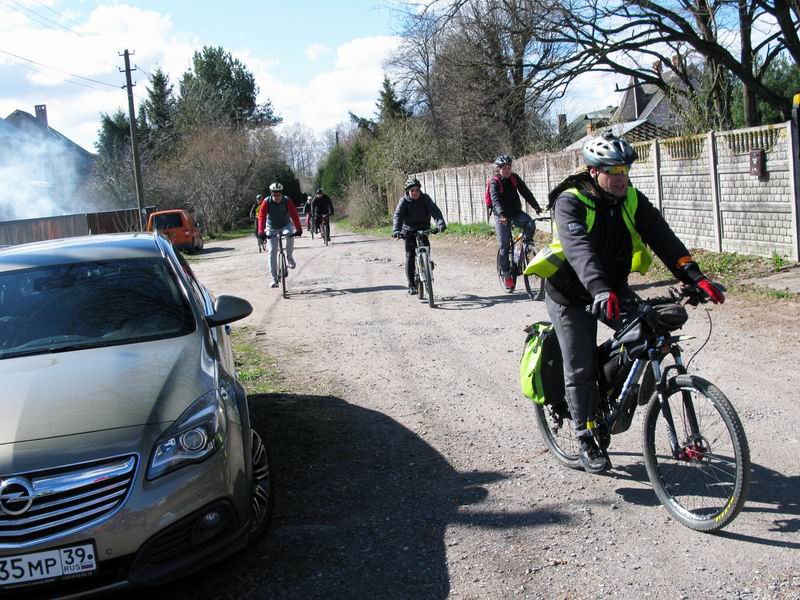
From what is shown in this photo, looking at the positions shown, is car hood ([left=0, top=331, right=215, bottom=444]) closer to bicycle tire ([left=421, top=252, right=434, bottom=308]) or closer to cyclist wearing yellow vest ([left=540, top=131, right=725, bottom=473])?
cyclist wearing yellow vest ([left=540, top=131, right=725, bottom=473])

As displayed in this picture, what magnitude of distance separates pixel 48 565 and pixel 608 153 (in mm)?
3231

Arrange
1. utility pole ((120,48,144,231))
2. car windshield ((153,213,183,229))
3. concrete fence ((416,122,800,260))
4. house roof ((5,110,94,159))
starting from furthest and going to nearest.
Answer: house roof ((5,110,94,159)) < utility pole ((120,48,144,231)) < car windshield ((153,213,183,229)) < concrete fence ((416,122,800,260))

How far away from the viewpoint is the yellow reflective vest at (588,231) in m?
4.31

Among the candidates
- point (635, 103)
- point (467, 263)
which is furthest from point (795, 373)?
point (635, 103)

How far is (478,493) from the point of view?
4688mm

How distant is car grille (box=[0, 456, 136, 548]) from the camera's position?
3297 mm

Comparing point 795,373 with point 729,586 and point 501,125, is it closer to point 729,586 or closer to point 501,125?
point 729,586

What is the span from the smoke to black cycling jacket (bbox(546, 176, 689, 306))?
46820mm

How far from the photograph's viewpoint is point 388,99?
53750 mm

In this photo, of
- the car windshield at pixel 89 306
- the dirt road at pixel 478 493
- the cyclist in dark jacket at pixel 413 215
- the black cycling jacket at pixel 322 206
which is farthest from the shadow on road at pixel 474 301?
the black cycling jacket at pixel 322 206

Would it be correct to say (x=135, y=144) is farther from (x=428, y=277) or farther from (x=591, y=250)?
(x=591, y=250)

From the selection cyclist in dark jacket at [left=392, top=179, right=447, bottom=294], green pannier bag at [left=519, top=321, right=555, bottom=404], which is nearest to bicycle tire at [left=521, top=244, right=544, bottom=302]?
cyclist in dark jacket at [left=392, top=179, right=447, bottom=294]

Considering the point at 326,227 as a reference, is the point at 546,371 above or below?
below

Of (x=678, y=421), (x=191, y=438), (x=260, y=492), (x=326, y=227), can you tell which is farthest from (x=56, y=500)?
(x=326, y=227)
